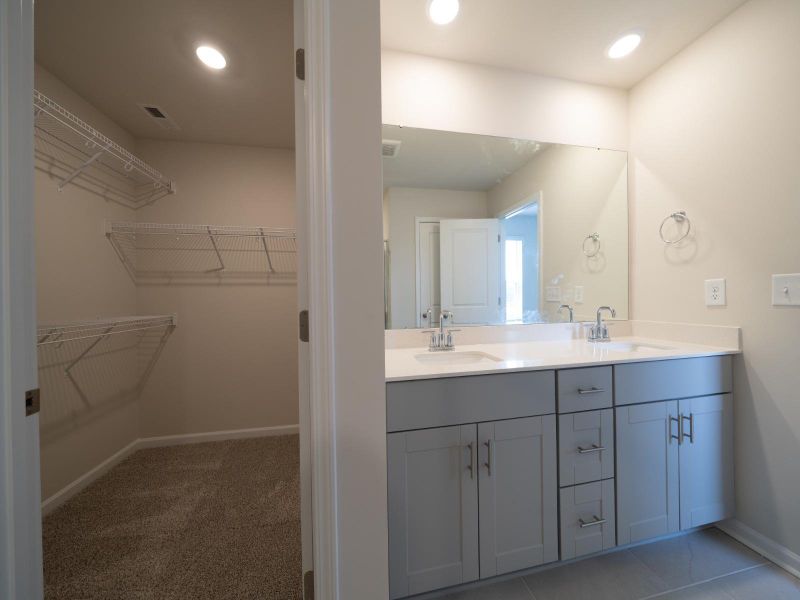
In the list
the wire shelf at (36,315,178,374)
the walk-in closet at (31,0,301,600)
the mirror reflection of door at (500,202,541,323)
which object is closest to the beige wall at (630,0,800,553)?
the mirror reflection of door at (500,202,541,323)

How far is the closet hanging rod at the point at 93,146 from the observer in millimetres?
1510

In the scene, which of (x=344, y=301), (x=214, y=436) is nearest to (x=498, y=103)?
(x=344, y=301)

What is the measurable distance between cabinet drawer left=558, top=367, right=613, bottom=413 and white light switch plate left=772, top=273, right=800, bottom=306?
31.7 inches

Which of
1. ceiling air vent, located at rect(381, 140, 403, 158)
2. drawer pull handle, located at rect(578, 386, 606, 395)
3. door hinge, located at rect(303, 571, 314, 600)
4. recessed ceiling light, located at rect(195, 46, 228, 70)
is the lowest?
door hinge, located at rect(303, 571, 314, 600)

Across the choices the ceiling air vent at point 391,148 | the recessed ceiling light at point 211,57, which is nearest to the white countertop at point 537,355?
the ceiling air vent at point 391,148

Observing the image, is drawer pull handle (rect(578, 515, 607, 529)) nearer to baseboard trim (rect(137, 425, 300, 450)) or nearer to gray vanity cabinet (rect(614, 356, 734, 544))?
gray vanity cabinet (rect(614, 356, 734, 544))

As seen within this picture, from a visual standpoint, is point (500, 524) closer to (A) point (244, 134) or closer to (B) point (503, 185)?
(B) point (503, 185)

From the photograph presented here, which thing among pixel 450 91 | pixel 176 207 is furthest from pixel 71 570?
pixel 450 91

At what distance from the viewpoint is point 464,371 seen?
112 cm

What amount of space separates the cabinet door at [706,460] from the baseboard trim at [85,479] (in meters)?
3.20

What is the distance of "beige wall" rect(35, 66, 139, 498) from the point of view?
1.68 meters

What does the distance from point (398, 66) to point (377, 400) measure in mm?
1660

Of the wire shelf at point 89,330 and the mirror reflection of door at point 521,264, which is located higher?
the mirror reflection of door at point 521,264

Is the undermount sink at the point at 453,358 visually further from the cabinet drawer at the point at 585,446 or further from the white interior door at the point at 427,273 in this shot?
the cabinet drawer at the point at 585,446
